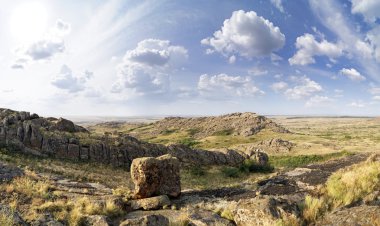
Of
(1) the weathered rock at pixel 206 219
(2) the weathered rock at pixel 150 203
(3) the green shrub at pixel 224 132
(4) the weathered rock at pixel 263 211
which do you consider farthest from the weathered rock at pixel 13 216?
(3) the green shrub at pixel 224 132

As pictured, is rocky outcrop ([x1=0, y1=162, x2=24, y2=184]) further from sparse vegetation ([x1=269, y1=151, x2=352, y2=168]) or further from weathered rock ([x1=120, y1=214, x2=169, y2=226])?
sparse vegetation ([x1=269, y1=151, x2=352, y2=168])

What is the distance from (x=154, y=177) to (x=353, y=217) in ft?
44.4

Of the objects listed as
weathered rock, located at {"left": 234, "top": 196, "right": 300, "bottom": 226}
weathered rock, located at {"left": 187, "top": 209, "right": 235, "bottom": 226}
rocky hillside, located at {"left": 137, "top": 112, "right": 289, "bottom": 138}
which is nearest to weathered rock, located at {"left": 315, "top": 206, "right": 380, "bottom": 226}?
weathered rock, located at {"left": 234, "top": 196, "right": 300, "bottom": 226}

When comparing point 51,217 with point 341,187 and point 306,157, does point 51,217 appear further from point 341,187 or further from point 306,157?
point 306,157

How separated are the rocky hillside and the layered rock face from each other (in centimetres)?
8162

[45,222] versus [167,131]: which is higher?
[45,222]

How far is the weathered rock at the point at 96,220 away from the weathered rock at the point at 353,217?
9381mm

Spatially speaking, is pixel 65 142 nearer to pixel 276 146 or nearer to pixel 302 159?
pixel 302 159

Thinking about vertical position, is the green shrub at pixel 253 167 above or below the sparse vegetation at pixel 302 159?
above

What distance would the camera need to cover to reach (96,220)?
16797mm

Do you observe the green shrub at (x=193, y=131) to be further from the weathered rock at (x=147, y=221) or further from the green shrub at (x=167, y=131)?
the weathered rock at (x=147, y=221)

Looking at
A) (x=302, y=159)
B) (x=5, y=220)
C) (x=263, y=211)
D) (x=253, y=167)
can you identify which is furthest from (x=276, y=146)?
(x=5, y=220)

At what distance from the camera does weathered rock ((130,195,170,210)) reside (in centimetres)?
2153

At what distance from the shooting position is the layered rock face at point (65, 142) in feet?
146
